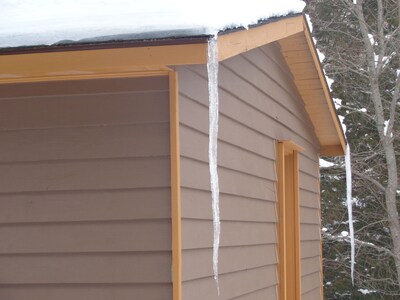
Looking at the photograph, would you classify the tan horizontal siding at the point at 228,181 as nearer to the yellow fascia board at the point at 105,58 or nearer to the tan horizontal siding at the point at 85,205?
the tan horizontal siding at the point at 85,205

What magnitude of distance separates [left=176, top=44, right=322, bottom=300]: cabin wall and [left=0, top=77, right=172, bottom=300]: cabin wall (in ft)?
0.62

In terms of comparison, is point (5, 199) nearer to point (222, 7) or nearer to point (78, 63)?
point (78, 63)

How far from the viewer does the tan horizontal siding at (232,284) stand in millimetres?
4863

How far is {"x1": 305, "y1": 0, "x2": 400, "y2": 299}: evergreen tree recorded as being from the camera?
15836mm

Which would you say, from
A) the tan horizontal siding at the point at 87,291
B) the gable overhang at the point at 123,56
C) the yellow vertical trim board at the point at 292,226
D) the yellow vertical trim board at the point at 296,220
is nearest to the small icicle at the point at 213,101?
the gable overhang at the point at 123,56

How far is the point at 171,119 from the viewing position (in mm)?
4680

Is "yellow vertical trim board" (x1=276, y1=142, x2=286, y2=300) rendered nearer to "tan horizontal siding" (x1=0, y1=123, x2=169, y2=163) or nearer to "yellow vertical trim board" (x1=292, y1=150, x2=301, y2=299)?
"yellow vertical trim board" (x1=292, y1=150, x2=301, y2=299)

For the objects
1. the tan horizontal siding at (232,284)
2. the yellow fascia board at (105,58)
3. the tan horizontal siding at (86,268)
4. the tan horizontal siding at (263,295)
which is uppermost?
the yellow fascia board at (105,58)

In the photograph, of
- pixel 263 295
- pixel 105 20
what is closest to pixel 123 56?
pixel 105 20

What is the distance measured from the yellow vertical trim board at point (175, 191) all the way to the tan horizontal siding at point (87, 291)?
0.07 metres

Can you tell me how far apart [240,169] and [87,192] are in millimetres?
1741

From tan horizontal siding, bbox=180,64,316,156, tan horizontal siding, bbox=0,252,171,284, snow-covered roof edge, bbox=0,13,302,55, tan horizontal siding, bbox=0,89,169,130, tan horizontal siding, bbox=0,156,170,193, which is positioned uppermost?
tan horizontal siding, bbox=180,64,316,156

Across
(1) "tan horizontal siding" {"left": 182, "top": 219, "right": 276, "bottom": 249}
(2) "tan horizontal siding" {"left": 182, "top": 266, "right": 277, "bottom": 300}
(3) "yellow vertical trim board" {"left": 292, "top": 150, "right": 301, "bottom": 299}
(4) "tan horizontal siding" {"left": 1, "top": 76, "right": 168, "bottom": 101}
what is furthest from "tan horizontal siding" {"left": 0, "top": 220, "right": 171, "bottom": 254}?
(3) "yellow vertical trim board" {"left": 292, "top": 150, "right": 301, "bottom": 299}

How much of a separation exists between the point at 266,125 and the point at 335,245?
32.8 feet
